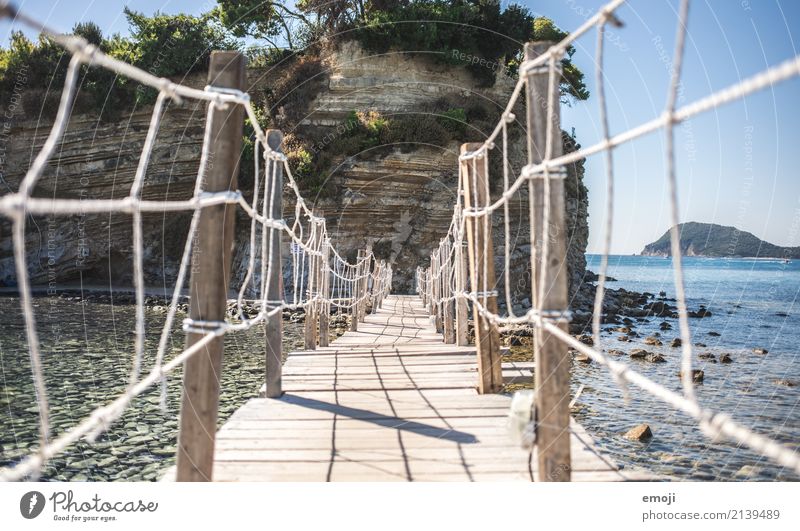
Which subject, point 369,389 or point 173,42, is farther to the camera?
point 173,42

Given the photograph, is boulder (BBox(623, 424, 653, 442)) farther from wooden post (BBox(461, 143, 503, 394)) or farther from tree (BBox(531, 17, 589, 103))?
tree (BBox(531, 17, 589, 103))

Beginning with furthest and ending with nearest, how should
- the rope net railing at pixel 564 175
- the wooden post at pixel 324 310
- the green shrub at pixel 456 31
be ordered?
the green shrub at pixel 456 31, the wooden post at pixel 324 310, the rope net railing at pixel 564 175

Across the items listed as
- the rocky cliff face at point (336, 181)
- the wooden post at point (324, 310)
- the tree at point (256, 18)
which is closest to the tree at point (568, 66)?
the rocky cliff face at point (336, 181)

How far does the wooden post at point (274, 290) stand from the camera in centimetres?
327

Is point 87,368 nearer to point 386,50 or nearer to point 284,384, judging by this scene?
point 284,384

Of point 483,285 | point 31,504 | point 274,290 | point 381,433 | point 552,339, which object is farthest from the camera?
point 274,290

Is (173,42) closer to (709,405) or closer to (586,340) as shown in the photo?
(586,340)

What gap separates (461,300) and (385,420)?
2231 millimetres

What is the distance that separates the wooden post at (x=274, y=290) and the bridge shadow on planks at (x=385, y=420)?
12cm

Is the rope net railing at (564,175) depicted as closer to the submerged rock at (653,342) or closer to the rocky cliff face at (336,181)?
the submerged rock at (653,342)

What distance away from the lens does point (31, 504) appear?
205 centimetres

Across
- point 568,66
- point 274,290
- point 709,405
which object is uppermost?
point 568,66

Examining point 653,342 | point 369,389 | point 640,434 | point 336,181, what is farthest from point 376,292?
point 369,389

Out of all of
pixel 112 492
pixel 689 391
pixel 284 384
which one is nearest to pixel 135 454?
pixel 284 384
